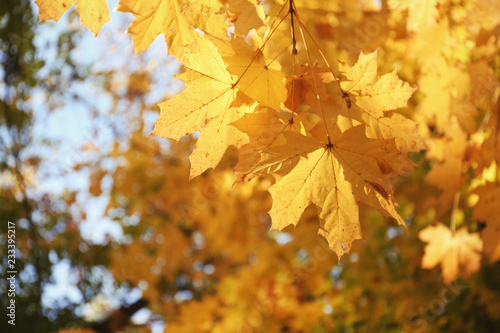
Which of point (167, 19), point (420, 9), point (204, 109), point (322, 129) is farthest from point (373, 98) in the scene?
point (420, 9)

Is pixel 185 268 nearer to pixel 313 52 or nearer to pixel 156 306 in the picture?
pixel 156 306

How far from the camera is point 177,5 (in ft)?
4.55

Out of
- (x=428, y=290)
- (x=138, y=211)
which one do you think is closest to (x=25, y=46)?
(x=138, y=211)

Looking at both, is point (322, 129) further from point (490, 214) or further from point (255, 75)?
point (490, 214)

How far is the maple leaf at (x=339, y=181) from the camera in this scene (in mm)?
1181

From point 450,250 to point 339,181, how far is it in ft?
4.84

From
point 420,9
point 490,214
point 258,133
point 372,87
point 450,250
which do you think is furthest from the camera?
point 450,250

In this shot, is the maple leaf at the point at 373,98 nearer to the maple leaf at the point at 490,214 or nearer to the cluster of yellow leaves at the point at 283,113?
the cluster of yellow leaves at the point at 283,113

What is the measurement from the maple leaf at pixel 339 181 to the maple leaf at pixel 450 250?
1.31 m

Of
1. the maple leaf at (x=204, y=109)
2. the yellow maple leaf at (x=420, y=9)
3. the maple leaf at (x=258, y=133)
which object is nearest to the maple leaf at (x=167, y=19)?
the maple leaf at (x=204, y=109)

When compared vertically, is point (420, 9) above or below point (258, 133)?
above

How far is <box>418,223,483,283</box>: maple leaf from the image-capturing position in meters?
2.30

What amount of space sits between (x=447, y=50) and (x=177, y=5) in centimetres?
197

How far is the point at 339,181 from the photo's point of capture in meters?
1.23
